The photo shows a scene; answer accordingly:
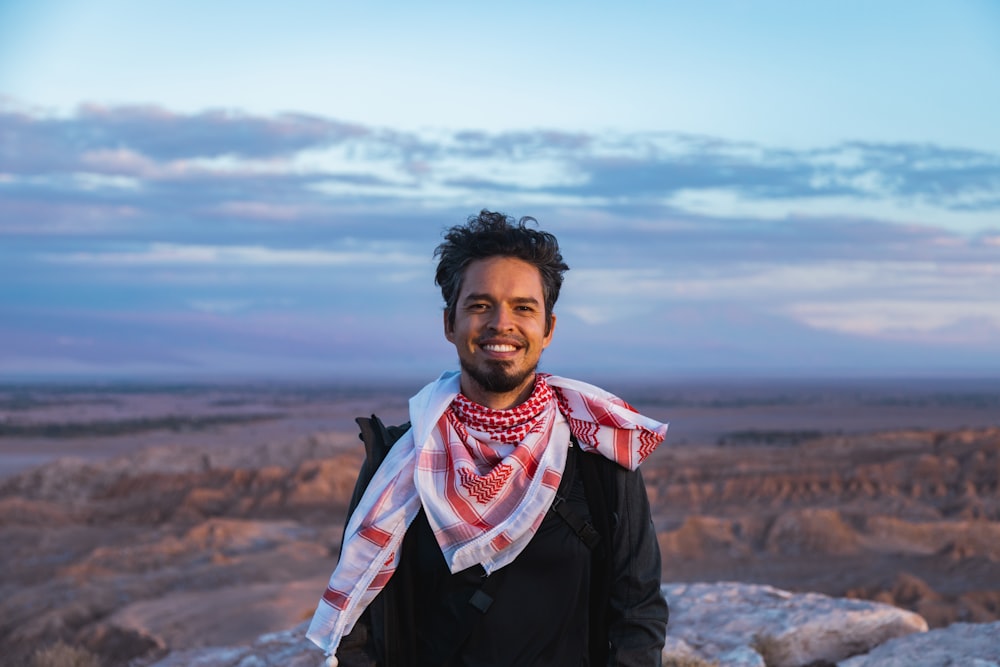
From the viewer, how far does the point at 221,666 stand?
6.68 metres

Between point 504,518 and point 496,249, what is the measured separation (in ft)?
2.69

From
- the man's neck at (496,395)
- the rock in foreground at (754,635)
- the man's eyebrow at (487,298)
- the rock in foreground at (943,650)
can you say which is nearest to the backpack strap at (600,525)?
the man's neck at (496,395)

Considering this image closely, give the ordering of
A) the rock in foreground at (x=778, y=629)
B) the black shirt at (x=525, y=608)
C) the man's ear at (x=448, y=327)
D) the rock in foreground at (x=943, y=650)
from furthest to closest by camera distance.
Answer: the rock in foreground at (x=778, y=629) → the rock in foreground at (x=943, y=650) → the man's ear at (x=448, y=327) → the black shirt at (x=525, y=608)

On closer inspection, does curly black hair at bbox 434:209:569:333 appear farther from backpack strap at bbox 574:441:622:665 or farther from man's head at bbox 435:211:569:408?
backpack strap at bbox 574:441:622:665

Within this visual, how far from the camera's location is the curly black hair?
119 inches

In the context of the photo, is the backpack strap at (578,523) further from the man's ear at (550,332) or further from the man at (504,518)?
the man's ear at (550,332)

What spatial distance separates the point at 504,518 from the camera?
9.72 ft

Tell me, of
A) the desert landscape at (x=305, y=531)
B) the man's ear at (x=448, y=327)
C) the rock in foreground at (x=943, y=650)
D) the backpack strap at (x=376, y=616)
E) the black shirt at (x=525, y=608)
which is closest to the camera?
the black shirt at (x=525, y=608)

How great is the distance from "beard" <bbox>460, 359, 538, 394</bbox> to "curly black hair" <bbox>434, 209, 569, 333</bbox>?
0.79 ft

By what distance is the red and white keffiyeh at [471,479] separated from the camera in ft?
9.63

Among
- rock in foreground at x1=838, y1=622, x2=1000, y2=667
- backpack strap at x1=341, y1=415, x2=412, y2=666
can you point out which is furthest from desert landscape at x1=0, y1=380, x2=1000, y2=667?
backpack strap at x1=341, y1=415, x2=412, y2=666

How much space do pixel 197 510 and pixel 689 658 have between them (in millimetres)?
15737

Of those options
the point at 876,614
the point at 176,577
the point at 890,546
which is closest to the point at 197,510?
the point at 176,577

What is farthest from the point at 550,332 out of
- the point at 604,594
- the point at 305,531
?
the point at 305,531
